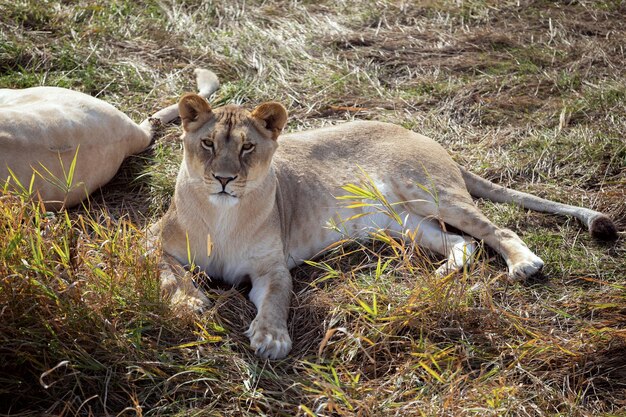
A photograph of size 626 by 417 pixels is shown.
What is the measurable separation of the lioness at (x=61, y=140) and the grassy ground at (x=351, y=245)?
160mm

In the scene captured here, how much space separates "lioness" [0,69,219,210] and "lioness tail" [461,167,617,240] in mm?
1991

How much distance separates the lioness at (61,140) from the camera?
4.52m

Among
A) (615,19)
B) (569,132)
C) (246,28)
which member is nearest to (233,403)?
(569,132)

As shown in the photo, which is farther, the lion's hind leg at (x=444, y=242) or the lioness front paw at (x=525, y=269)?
the lion's hind leg at (x=444, y=242)

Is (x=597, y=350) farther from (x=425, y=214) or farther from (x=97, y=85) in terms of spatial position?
(x=97, y=85)

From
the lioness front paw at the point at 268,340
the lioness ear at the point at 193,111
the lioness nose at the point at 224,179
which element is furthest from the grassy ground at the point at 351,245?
the lioness ear at the point at 193,111

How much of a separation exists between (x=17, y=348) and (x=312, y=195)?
6.31 ft

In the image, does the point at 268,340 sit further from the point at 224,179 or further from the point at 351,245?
the point at 351,245

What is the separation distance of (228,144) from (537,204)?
1.80 metres

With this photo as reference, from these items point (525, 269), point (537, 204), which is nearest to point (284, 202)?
point (525, 269)

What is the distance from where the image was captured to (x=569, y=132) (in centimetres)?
554

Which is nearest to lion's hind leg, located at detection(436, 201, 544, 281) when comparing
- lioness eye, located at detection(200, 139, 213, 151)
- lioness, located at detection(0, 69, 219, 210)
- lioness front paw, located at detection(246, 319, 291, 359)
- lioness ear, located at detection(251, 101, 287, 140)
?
lioness ear, located at detection(251, 101, 287, 140)

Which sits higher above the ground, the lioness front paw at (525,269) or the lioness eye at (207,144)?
the lioness eye at (207,144)

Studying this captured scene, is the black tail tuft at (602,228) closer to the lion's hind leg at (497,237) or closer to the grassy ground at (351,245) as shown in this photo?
the grassy ground at (351,245)
